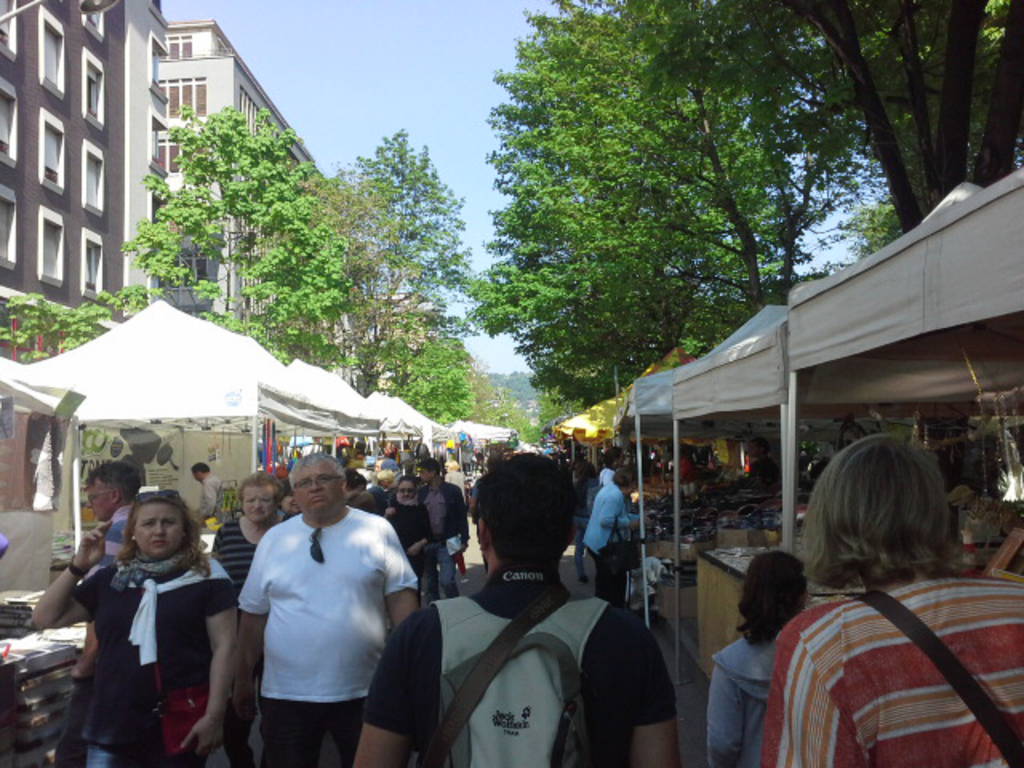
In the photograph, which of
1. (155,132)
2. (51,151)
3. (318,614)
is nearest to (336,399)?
(318,614)

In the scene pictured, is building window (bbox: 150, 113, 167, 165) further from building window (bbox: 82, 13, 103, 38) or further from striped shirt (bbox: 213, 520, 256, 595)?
striped shirt (bbox: 213, 520, 256, 595)

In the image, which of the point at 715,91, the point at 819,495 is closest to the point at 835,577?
the point at 819,495

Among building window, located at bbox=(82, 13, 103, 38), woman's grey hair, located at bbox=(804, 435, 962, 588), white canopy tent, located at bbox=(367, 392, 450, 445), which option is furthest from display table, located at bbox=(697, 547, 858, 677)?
building window, located at bbox=(82, 13, 103, 38)

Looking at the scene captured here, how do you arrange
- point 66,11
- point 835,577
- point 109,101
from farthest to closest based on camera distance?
point 109,101
point 66,11
point 835,577

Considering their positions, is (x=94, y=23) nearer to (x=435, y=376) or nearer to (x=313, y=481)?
(x=435, y=376)

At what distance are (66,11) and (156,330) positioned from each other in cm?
2417

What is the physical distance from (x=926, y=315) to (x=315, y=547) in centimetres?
258

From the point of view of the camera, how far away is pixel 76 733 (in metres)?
4.18

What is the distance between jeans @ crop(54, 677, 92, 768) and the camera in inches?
163

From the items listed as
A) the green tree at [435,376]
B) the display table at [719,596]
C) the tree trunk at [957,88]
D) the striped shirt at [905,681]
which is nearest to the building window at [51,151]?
the green tree at [435,376]

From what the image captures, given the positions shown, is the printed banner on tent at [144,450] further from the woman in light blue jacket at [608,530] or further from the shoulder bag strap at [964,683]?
the shoulder bag strap at [964,683]

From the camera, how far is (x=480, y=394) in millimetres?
101938

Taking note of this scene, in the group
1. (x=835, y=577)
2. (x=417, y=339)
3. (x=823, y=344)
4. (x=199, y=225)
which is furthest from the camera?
(x=417, y=339)

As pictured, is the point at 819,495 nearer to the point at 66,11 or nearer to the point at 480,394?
the point at 66,11
